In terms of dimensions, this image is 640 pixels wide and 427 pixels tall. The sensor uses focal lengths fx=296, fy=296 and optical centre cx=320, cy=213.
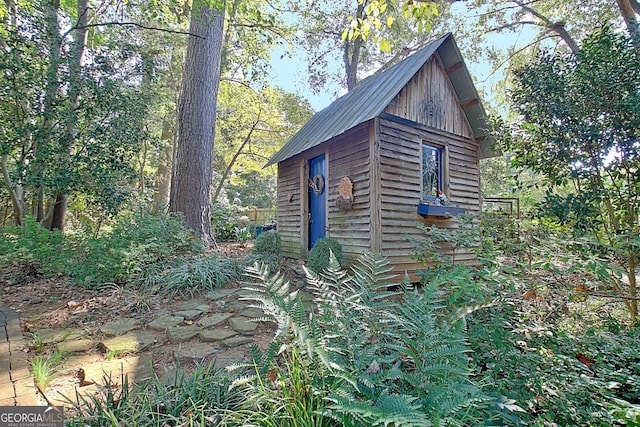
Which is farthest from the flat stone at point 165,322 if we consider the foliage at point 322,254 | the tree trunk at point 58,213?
the tree trunk at point 58,213

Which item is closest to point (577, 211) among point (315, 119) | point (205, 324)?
point (205, 324)

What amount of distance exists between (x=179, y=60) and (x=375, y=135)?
875 centimetres

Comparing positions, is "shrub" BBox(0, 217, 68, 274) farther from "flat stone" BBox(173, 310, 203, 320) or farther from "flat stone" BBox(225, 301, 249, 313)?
"flat stone" BBox(225, 301, 249, 313)

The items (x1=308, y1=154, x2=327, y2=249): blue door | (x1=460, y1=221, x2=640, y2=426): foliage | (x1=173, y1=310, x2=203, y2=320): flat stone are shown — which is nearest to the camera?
(x1=460, y1=221, x2=640, y2=426): foliage

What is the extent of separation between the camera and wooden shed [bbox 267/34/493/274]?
461cm

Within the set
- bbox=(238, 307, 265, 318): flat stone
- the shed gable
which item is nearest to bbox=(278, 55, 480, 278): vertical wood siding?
the shed gable

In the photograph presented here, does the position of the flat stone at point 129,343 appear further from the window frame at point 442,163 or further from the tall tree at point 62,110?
the window frame at point 442,163

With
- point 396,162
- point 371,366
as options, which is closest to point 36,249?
point 371,366

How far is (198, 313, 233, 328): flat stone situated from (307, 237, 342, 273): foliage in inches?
63.0

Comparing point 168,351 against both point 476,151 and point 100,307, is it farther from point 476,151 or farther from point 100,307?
point 476,151

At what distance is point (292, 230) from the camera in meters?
6.53

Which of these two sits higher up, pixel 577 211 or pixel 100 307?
pixel 577 211

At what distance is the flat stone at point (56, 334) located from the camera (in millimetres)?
2383

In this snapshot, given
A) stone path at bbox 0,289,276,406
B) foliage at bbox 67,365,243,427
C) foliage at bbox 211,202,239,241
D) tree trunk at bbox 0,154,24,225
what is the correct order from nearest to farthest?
foliage at bbox 67,365,243,427 → stone path at bbox 0,289,276,406 → tree trunk at bbox 0,154,24,225 → foliage at bbox 211,202,239,241
